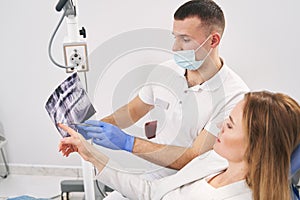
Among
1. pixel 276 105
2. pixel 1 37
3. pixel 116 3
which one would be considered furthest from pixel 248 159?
pixel 1 37

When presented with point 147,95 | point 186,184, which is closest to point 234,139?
point 186,184

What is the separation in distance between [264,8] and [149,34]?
1.97 ft

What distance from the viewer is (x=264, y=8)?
1.91m

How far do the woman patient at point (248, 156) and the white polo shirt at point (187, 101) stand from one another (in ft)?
0.88

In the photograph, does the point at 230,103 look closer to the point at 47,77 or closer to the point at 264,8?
the point at 264,8

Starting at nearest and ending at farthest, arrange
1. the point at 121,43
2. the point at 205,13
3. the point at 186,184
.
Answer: the point at 186,184, the point at 205,13, the point at 121,43

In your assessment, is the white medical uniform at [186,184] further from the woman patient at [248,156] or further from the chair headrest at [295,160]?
the chair headrest at [295,160]

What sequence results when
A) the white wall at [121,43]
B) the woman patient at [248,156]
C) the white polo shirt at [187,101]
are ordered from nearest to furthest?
the woman patient at [248,156] → the white polo shirt at [187,101] → the white wall at [121,43]

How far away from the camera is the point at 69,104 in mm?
1294

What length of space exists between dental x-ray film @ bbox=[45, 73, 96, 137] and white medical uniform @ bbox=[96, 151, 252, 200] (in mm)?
223

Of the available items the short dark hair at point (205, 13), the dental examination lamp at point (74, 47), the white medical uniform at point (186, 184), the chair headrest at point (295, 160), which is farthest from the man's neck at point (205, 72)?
the chair headrest at point (295, 160)

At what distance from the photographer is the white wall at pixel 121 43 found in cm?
194

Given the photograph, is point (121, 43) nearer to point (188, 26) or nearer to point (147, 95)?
point (147, 95)

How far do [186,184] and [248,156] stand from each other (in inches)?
12.3
